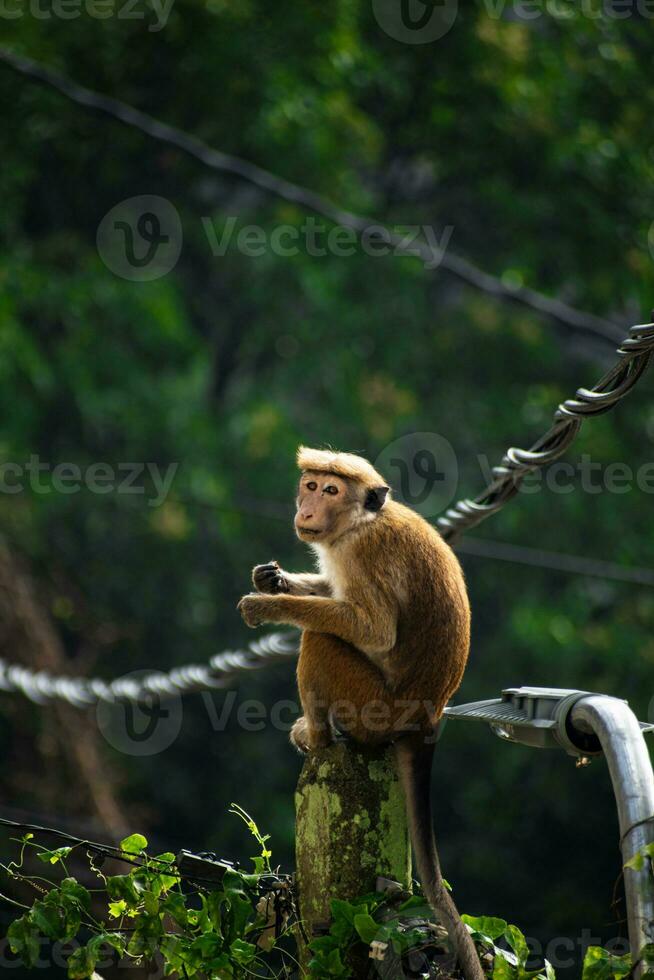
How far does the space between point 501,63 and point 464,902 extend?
809 centimetres

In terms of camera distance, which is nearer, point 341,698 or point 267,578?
point 341,698

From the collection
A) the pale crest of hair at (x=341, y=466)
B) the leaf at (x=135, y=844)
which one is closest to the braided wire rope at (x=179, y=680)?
the pale crest of hair at (x=341, y=466)

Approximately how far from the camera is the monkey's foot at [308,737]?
2988mm

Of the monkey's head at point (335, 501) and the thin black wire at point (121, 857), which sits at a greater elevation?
the monkey's head at point (335, 501)

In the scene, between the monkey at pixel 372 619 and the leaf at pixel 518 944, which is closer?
the leaf at pixel 518 944

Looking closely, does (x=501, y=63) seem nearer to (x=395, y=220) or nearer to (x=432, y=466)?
(x=395, y=220)

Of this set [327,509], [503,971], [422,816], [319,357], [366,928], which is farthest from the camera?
[319,357]

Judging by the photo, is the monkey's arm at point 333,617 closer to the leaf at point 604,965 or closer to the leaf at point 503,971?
the leaf at point 503,971

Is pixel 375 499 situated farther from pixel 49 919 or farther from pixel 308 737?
pixel 49 919

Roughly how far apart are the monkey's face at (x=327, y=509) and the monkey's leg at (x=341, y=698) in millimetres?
350

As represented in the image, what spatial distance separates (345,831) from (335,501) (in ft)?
3.95

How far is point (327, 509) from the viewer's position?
11.7ft

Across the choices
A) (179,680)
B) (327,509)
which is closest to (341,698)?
(327,509)

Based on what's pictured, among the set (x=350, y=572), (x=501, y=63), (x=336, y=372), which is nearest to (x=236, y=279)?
(x=336, y=372)
